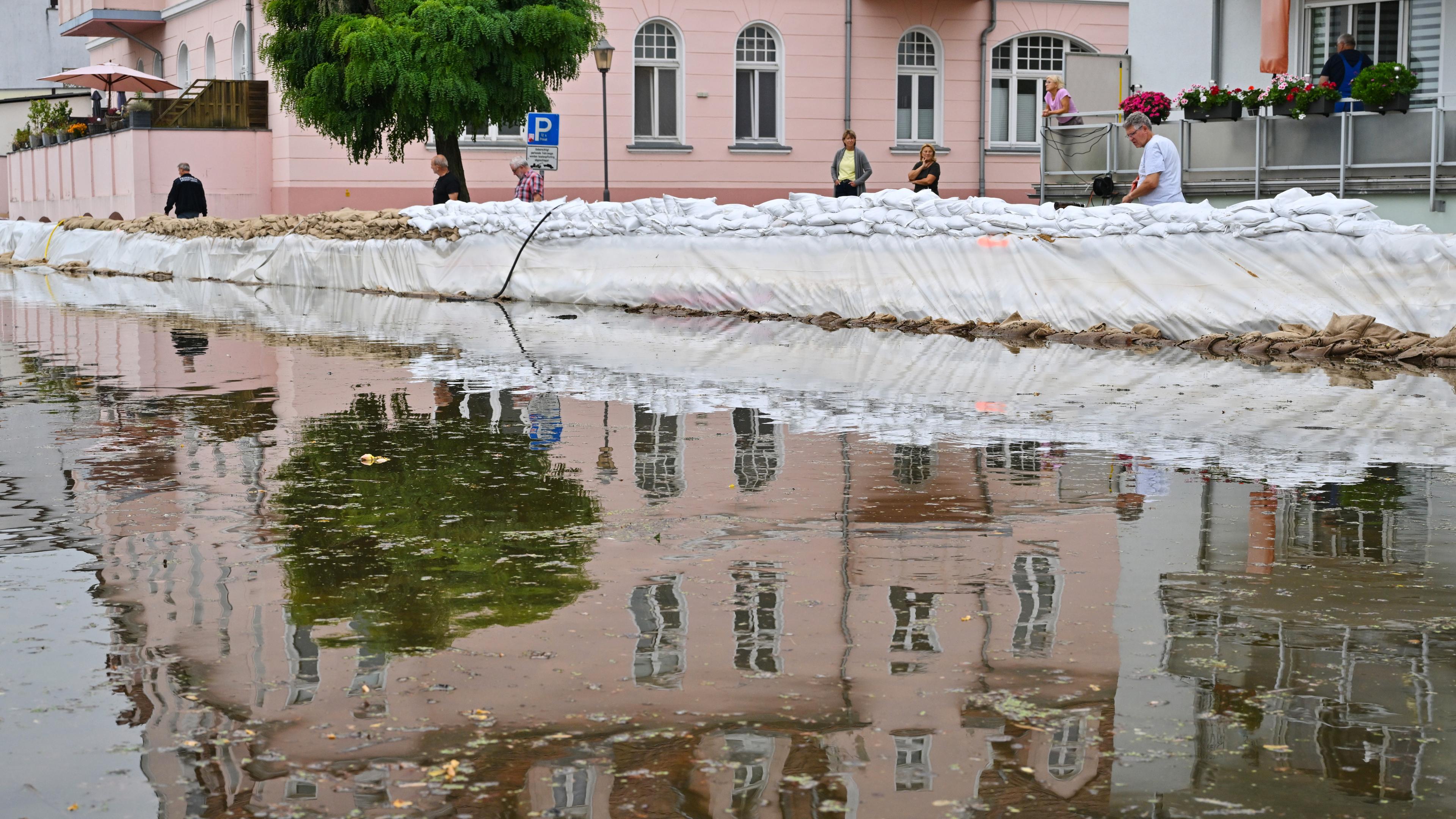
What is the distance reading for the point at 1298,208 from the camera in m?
12.7

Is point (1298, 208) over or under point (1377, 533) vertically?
over

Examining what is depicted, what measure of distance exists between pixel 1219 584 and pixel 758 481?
2.28m

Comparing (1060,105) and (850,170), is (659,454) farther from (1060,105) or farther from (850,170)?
(850,170)

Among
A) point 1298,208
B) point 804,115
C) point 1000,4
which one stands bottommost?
point 1298,208

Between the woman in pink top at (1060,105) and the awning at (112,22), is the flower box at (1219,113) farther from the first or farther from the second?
the awning at (112,22)

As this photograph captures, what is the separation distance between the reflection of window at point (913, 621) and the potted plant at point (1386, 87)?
44.6 feet

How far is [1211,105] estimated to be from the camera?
60.5 ft

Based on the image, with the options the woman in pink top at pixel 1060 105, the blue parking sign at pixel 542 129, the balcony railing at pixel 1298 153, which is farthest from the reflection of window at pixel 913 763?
the blue parking sign at pixel 542 129

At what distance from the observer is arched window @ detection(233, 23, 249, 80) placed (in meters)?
34.4

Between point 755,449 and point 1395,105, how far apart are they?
37.9 feet

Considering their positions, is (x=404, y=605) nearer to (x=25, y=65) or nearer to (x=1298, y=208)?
(x=1298, y=208)

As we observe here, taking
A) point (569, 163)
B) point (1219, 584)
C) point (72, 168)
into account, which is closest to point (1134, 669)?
point (1219, 584)

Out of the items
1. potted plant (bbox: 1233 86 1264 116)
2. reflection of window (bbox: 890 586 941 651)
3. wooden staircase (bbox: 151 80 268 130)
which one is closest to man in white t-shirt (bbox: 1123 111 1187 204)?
potted plant (bbox: 1233 86 1264 116)

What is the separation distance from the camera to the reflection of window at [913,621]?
4477 millimetres
